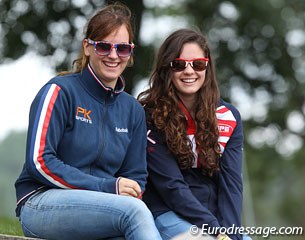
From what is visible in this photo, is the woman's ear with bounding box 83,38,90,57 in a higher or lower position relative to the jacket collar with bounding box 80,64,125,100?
higher

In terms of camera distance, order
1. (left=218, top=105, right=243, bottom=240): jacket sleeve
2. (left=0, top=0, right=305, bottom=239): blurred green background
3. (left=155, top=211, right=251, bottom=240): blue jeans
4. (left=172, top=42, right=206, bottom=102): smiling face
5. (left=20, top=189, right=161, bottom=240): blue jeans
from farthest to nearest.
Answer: (left=0, top=0, right=305, bottom=239): blurred green background < (left=172, top=42, right=206, bottom=102): smiling face < (left=218, top=105, right=243, bottom=240): jacket sleeve < (left=155, top=211, right=251, bottom=240): blue jeans < (left=20, top=189, right=161, bottom=240): blue jeans

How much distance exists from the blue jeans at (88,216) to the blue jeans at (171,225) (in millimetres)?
649

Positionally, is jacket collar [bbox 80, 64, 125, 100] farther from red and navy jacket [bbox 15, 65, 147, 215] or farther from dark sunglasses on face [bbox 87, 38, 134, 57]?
dark sunglasses on face [bbox 87, 38, 134, 57]

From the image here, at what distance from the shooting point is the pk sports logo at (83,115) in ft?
12.7

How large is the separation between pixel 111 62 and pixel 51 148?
0.69 meters

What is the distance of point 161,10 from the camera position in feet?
49.5

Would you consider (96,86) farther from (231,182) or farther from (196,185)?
(231,182)

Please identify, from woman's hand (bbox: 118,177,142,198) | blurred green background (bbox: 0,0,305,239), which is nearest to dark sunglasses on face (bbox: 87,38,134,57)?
woman's hand (bbox: 118,177,142,198)

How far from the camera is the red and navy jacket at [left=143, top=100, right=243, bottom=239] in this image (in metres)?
4.23

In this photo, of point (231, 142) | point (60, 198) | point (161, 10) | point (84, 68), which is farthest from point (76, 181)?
point (161, 10)

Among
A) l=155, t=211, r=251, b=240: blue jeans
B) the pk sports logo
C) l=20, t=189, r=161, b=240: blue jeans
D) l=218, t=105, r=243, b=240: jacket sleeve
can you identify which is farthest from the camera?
l=218, t=105, r=243, b=240: jacket sleeve

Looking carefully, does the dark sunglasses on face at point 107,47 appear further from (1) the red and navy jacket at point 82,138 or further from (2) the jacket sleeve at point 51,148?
(2) the jacket sleeve at point 51,148

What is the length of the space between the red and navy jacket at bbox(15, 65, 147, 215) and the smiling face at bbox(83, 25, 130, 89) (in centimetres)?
5

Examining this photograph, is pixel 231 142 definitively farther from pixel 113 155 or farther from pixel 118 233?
pixel 118 233
